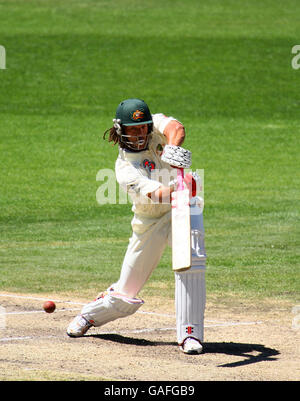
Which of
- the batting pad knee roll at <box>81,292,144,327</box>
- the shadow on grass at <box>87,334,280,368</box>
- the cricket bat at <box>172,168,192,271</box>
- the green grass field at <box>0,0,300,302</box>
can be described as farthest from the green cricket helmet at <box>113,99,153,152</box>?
the green grass field at <box>0,0,300,302</box>

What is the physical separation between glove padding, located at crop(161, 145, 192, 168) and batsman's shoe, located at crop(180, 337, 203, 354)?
1.45 metres

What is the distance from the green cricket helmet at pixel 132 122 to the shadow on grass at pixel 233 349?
1746mm

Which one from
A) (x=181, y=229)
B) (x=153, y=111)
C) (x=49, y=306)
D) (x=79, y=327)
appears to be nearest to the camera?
(x=181, y=229)

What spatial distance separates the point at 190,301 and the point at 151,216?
0.81 m

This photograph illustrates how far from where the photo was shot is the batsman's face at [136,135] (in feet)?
24.4

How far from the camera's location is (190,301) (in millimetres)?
7184

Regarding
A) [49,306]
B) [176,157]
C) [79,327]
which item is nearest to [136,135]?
[176,157]

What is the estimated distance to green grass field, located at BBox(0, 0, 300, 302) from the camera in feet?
38.0

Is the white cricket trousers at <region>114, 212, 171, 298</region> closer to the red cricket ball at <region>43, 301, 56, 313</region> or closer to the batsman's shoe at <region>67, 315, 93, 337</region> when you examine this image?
the batsman's shoe at <region>67, 315, 93, 337</region>

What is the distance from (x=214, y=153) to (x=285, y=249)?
9155 mm

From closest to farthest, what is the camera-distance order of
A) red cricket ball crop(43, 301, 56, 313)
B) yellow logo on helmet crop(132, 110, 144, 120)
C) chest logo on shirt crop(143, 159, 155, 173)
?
yellow logo on helmet crop(132, 110, 144, 120) < chest logo on shirt crop(143, 159, 155, 173) < red cricket ball crop(43, 301, 56, 313)

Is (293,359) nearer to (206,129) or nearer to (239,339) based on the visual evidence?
(239,339)

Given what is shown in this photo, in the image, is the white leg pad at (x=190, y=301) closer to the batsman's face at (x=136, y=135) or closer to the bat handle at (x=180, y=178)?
the bat handle at (x=180, y=178)

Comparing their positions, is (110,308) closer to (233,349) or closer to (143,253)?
(143,253)
